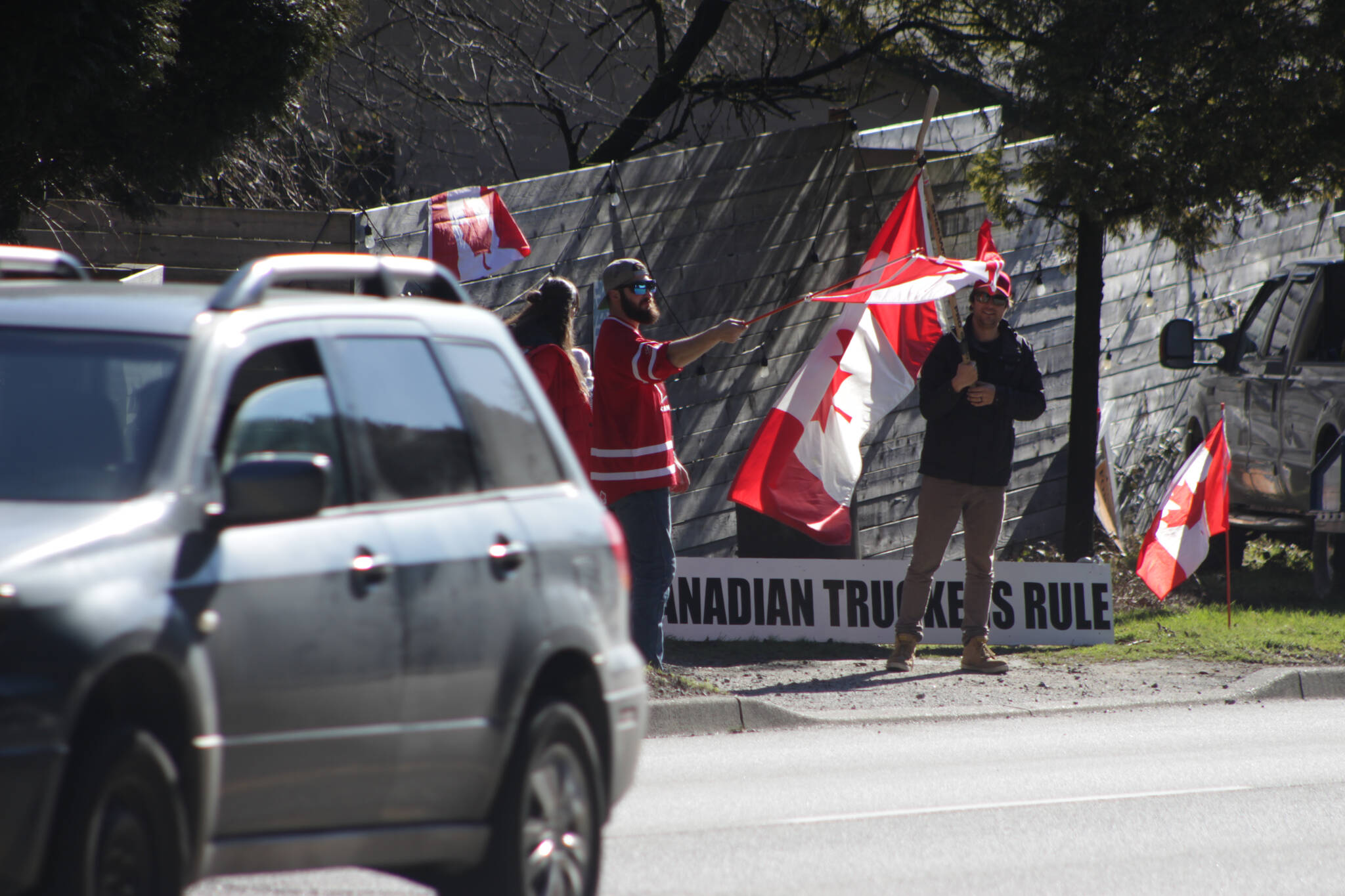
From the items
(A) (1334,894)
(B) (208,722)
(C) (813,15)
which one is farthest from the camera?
(C) (813,15)

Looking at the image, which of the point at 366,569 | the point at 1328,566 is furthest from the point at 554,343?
the point at 1328,566

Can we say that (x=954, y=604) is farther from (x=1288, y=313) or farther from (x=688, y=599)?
(x=1288, y=313)

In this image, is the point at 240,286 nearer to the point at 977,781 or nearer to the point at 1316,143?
the point at 977,781

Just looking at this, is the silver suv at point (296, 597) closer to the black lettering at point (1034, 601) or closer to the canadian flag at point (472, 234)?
the canadian flag at point (472, 234)

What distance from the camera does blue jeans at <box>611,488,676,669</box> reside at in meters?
9.09

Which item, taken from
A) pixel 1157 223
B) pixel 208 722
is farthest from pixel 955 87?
pixel 208 722

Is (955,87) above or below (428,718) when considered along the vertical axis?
above

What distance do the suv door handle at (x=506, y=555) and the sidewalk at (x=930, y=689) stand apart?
4.42m

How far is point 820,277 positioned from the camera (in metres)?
13.2

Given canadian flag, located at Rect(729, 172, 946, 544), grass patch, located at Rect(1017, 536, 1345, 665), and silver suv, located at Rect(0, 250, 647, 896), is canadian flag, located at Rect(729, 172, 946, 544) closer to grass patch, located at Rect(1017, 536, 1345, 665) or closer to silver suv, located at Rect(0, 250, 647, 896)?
grass patch, located at Rect(1017, 536, 1345, 665)

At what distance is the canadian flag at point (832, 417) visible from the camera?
449 inches

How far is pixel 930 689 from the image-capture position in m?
10.3

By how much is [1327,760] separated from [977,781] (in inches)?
75.3

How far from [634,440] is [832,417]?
2752mm
